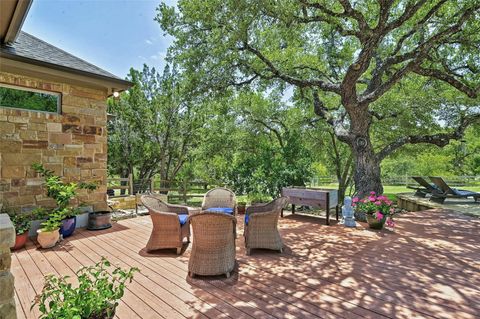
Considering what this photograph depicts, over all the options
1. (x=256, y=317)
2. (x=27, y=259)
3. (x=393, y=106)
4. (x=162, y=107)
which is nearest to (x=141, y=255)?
(x=27, y=259)

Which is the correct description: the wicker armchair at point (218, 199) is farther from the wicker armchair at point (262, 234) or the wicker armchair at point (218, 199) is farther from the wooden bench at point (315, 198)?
the wooden bench at point (315, 198)

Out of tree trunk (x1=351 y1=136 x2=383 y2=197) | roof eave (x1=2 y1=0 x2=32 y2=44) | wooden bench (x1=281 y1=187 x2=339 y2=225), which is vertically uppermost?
roof eave (x1=2 y1=0 x2=32 y2=44)

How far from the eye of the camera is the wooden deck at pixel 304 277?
2379mm

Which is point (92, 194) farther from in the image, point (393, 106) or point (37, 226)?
point (393, 106)

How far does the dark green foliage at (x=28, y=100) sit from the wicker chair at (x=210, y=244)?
13.3 feet

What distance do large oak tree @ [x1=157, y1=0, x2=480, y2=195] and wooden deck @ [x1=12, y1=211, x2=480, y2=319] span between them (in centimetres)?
277

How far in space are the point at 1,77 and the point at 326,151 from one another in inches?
491

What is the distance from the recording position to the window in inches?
173

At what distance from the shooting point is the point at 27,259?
3.58 metres

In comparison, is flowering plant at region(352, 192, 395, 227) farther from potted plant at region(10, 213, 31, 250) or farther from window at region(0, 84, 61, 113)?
window at region(0, 84, 61, 113)

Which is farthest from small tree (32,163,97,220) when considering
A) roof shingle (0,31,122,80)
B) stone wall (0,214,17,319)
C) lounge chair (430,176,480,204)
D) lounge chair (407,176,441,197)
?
lounge chair (407,176,441,197)

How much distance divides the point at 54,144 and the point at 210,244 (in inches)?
157

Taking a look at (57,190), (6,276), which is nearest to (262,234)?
(6,276)

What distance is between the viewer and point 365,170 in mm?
6574
